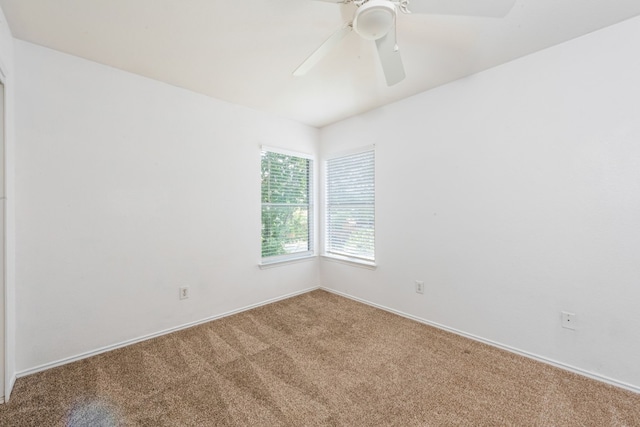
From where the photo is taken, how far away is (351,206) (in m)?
3.52

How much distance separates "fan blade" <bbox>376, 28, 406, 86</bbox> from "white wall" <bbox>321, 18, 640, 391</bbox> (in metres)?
1.15

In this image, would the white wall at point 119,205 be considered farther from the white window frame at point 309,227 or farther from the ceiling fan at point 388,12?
the ceiling fan at point 388,12

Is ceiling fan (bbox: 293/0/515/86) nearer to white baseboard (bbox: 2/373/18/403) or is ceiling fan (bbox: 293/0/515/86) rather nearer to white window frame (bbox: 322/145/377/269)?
white window frame (bbox: 322/145/377/269)

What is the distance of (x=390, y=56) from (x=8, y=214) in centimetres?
267

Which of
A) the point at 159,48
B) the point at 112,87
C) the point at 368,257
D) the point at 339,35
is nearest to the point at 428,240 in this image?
the point at 368,257

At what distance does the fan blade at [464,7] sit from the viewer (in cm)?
133

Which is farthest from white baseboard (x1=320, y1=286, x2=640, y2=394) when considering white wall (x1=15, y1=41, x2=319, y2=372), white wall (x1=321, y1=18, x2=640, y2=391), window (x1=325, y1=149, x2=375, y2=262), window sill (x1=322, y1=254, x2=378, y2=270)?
white wall (x1=15, y1=41, x2=319, y2=372)

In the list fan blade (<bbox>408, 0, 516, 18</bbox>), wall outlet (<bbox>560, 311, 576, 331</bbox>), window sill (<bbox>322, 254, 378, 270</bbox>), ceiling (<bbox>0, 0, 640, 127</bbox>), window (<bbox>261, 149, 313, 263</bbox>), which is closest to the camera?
fan blade (<bbox>408, 0, 516, 18</bbox>)

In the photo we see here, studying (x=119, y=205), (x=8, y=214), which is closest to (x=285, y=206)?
(x=119, y=205)

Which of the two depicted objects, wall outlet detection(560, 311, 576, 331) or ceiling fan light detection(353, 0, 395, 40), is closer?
ceiling fan light detection(353, 0, 395, 40)

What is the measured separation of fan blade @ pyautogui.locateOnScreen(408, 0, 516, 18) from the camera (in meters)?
1.33

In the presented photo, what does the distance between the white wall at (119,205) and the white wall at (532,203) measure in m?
1.94

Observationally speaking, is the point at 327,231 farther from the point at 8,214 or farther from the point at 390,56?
the point at 8,214

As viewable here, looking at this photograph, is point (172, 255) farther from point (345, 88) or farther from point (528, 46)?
point (528, 46)
